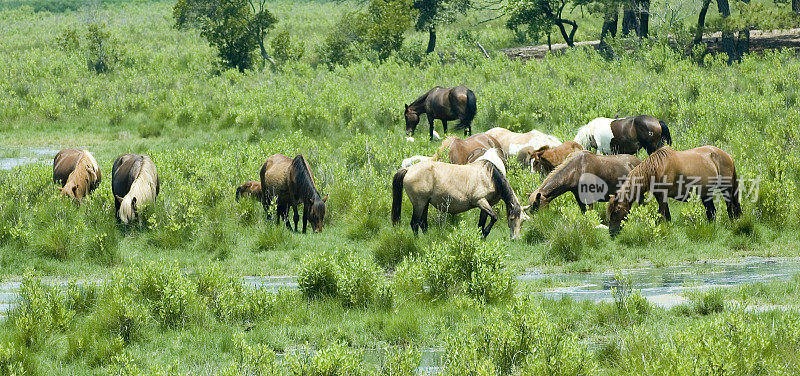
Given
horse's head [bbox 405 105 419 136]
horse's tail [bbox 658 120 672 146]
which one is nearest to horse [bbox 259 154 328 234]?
horse's tail [bbox 658 120 672 146]

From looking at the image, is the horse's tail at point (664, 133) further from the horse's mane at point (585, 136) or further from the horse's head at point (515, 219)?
the horse's head at point (515, 219)

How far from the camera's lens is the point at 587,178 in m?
13.7

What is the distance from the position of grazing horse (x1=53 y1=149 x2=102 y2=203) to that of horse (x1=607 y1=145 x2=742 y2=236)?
9214 mm

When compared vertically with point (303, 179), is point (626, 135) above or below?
above

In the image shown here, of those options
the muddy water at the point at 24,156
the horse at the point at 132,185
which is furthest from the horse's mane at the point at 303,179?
the muddy water at the point at 24,156

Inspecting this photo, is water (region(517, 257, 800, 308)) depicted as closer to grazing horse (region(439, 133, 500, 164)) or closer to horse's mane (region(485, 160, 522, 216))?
horse's mane (region(485, 160, 522, 216))

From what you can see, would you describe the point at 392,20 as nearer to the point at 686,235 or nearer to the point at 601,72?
the point at 601,72

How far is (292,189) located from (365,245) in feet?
5.74

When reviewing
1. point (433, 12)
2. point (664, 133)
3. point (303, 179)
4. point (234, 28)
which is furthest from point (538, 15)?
point (303, 179)

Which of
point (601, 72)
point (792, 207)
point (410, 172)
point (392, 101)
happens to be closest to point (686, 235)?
point (792, 207)

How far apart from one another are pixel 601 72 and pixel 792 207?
15444 mm

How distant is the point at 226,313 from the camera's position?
30.2ft

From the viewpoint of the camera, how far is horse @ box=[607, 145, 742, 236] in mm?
12859

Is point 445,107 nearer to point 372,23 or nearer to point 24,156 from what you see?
point 24,156
